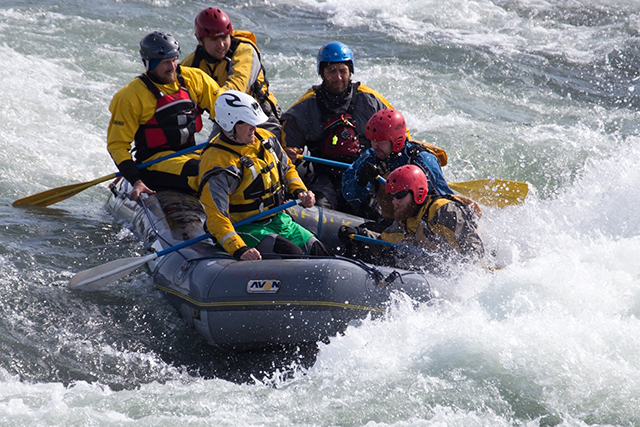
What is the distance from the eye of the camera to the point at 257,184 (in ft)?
16.5

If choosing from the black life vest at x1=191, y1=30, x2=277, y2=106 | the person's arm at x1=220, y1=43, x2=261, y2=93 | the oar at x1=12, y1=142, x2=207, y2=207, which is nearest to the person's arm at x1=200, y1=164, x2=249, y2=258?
the person's arm at x1=220, y1=43, x2=261, y2=93

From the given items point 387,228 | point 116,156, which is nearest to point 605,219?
point 387,228

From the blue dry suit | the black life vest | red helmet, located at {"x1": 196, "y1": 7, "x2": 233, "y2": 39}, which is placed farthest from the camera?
the black life vest

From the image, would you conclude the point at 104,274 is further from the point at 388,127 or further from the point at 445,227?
the point at 445,227

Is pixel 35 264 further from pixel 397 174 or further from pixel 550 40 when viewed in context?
pixel 550 40

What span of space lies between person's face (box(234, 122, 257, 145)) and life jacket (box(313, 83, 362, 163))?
1.46m

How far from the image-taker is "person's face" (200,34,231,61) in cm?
663

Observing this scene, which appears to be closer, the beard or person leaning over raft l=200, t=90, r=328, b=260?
person leaning over raft l=200, t=90, r=328, b=260

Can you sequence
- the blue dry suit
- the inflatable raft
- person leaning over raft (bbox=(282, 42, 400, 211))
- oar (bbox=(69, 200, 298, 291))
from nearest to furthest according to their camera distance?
the inflatable raft → oar (bbox=(69, 200, 298, 291)) → the blue dry suit → person leaning over raft (bbox=(282, 42, 400, 211))

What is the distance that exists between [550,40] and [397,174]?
921cm

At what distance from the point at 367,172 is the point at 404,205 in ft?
2.09

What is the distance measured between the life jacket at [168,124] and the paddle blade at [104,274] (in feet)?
3.28

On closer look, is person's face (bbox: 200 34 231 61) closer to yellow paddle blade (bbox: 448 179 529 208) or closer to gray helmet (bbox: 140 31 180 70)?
gray helmet (bbox: 140 31 180 70)

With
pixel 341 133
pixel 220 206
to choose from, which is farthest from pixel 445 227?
pixel 341 133
